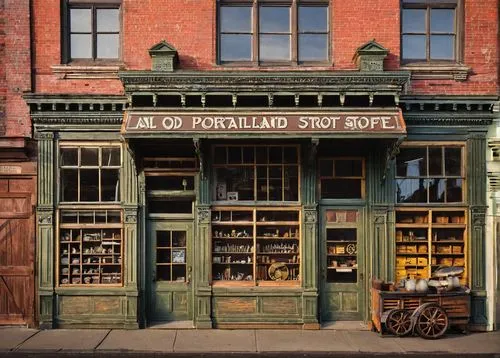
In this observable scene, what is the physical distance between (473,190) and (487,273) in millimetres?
1813

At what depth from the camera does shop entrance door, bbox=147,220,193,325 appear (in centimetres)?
1269

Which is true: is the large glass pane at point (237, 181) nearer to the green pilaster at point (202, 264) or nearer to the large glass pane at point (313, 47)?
the green pilaster at point (202, 264)

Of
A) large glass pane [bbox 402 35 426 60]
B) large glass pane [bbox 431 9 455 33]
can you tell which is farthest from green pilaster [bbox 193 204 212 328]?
large glass pane [bbox 431 9 455 33]

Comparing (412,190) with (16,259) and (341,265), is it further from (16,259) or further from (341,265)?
(16,259)

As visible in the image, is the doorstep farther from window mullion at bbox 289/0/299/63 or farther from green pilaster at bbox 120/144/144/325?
window mullion at bbox 289/0/299/63

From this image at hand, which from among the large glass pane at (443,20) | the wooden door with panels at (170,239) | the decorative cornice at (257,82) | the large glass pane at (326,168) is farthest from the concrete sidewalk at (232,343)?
the large glass pane at (443,20)

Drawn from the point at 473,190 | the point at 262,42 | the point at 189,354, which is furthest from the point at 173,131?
the point at 473,190

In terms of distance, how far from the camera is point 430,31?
512 inches

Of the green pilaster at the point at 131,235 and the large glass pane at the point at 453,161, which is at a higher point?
the large glass pane at the point at 453,161

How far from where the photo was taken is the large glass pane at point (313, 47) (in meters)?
12.9

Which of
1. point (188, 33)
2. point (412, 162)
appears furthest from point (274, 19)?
point (412, 162)

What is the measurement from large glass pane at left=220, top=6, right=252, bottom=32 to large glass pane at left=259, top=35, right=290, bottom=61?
1.46 ft

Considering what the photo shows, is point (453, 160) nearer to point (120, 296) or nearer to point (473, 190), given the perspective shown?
point (473, 190)

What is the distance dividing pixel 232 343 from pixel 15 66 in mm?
7450
